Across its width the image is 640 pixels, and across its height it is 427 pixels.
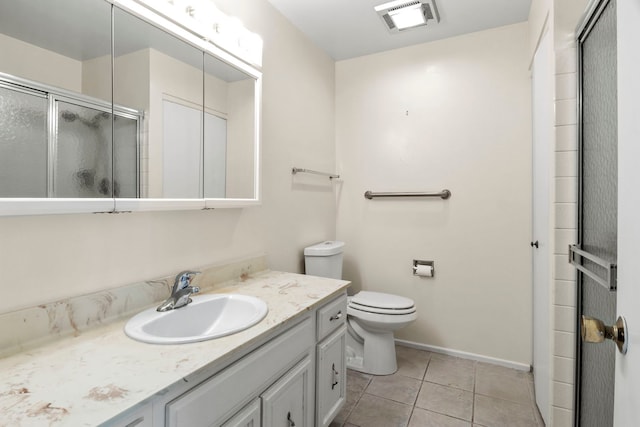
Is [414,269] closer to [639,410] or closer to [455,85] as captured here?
[455,85]

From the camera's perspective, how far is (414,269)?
2.55 meters

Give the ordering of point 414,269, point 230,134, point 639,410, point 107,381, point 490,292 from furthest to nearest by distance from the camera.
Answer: point 414,269 → point 490,292 → point 230,134 → point 107,381 → point 639,410

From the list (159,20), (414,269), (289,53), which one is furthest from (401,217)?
(159,20)

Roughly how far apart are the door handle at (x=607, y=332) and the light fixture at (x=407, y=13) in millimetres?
1931

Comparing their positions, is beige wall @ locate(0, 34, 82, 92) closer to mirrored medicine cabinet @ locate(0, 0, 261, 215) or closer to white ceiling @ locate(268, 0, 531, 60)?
mirrored medicine cabinet @ locate(0, 0, 261, 215)

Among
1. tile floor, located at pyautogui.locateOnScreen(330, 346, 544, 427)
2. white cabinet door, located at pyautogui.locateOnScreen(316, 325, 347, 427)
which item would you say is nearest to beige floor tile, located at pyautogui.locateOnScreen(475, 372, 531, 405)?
tile floor, located at pyautogui.locateOnScreen(330, 346, 544, 427)

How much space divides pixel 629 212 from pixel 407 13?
1938 mm

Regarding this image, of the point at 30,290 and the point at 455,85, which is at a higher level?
the point at 455,85

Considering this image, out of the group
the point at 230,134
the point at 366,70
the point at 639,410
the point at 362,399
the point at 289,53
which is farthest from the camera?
the point at 366,70

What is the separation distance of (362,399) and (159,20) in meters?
2.11

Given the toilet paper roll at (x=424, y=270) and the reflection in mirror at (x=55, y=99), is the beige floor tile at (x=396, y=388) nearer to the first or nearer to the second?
the toilet paper roll at (x=424, y=270)

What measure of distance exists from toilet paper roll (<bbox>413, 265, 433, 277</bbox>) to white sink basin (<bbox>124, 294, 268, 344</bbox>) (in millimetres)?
1528

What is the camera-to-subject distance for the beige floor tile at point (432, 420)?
174 cm

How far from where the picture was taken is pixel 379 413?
184 cm
